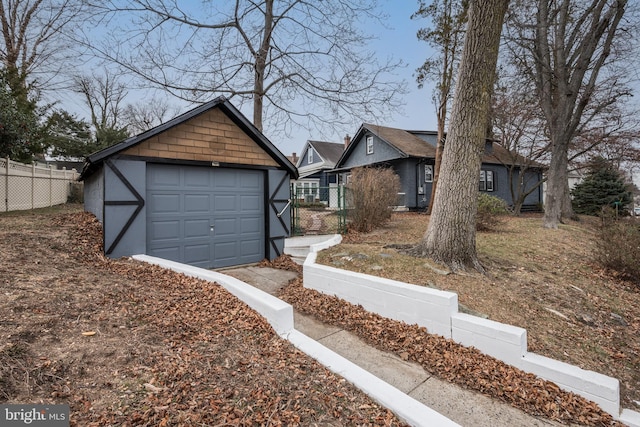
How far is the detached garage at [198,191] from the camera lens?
20.3 ft

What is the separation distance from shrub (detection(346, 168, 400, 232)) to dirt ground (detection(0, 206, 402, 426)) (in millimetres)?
6201

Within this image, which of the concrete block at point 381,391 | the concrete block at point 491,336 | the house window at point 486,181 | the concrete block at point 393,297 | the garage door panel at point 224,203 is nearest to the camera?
the concrete block at point 381,391

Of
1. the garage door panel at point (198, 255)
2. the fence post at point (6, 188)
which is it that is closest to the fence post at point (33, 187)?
the fence post at point (6, 188)

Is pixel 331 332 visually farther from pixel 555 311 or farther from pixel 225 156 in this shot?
pixel 225 156

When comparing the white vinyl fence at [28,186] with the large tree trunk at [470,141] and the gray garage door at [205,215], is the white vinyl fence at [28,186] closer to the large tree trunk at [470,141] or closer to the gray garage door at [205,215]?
the gray garage door at [205,215]

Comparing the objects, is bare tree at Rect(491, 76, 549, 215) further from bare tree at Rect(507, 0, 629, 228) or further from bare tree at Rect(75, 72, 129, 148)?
bare tree at Rect(75, 72, 129, 148)

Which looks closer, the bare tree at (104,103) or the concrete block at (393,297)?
the concrete block at (393,297)

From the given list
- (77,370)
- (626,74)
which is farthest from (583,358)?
(626,74)

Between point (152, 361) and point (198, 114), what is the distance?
19.3 ft

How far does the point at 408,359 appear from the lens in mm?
3639

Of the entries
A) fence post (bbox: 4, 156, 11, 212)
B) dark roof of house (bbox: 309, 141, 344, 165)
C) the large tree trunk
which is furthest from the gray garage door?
dark roof of house (bbox: 309, 141, 344, 165)

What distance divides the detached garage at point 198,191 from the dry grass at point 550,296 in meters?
2.56

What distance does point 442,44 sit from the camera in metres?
13.9

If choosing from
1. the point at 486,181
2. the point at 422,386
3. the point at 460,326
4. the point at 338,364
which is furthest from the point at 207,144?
the point at 486,181
